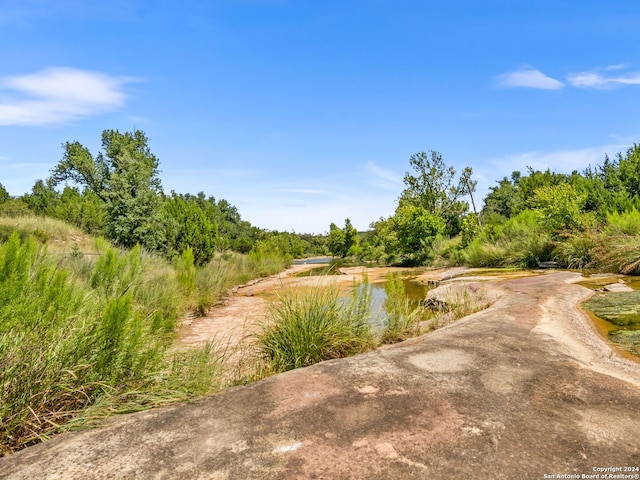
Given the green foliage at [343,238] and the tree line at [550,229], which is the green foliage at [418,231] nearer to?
the tree line at [550,229]

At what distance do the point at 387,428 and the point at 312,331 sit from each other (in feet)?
7.20

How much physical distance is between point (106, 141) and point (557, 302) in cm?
3551

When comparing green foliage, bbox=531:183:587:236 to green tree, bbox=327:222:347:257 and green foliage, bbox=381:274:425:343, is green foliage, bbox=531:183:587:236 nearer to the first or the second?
green foliage, bbox=381:274:425:343

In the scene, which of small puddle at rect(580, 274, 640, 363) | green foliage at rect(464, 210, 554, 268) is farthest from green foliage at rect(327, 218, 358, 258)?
small puddle at rect(580, 274, 640, 363)

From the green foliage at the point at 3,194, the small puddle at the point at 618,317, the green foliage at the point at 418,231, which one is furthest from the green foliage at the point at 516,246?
the green foliage at the point at 3,194

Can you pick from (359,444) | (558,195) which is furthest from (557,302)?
(558,195)

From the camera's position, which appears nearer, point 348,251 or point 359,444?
point 359,444

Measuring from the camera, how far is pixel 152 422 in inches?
79.2

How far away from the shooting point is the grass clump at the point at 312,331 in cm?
389

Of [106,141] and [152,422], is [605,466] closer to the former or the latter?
[152,422]

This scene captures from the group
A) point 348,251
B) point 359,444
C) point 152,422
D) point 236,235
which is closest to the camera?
A: point 359,444

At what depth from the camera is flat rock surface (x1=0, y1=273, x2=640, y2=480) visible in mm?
1526

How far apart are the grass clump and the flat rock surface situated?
106 cm

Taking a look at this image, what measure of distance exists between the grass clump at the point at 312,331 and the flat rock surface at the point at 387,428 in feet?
3.47
